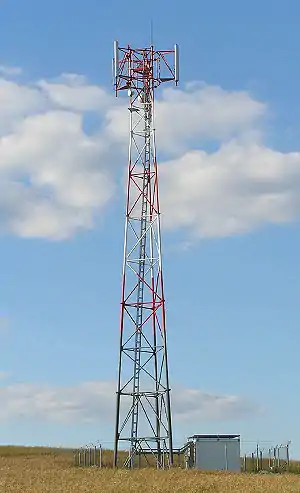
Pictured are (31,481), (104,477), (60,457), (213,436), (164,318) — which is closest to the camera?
(31,481)

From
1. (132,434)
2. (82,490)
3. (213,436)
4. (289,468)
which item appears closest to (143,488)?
(82,490)

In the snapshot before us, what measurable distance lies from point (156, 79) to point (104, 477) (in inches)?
851

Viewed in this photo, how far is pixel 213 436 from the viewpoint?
5212 centimetres

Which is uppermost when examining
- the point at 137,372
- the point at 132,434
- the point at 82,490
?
the point at 137,372

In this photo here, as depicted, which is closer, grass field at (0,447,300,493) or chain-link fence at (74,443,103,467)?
grass field at (0,447,300,493)

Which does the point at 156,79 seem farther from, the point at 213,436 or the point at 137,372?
the point at 213,436

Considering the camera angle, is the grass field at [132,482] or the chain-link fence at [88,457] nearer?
the grass field at [132,482]

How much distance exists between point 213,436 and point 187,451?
73.0 inches

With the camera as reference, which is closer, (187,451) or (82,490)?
(82,490)

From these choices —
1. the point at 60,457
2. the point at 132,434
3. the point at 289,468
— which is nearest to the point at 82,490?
the point at 132,434

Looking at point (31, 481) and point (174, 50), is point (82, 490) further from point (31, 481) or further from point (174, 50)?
point (174, 50)

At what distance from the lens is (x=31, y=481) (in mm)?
38062

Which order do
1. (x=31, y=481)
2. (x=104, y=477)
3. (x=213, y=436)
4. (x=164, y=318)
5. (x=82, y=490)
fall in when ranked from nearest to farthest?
(x=82, y=490) → (x=31, y=481) → (x=104, y=477) → (x=164, y=318) → (x=213, y=436)

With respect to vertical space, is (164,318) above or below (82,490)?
above
